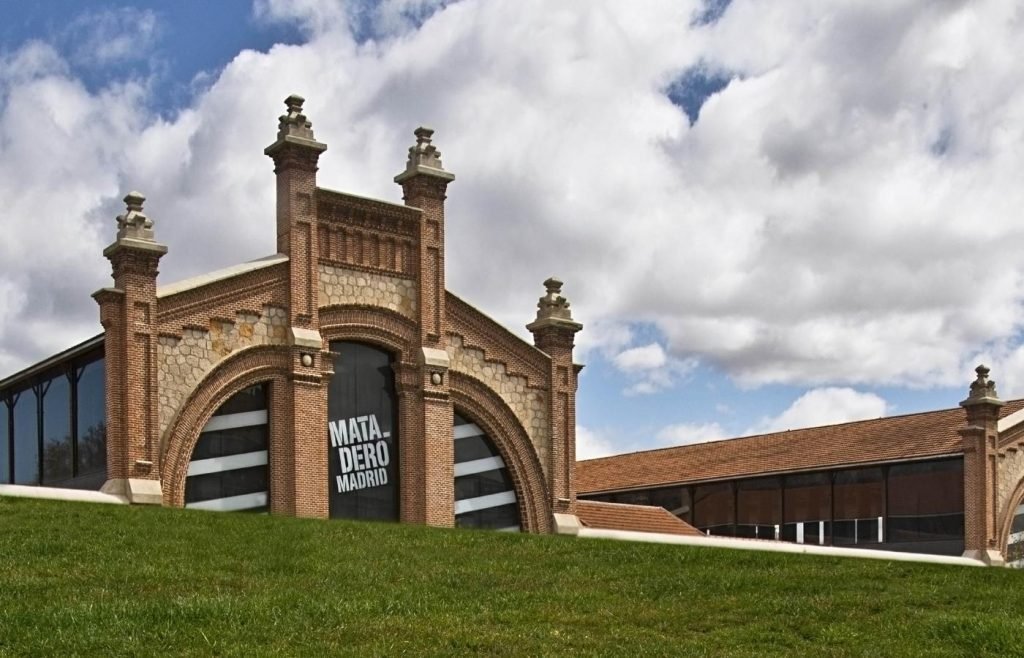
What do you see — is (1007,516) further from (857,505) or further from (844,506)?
(844,506)

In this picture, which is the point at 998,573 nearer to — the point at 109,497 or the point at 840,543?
the point at 109,497

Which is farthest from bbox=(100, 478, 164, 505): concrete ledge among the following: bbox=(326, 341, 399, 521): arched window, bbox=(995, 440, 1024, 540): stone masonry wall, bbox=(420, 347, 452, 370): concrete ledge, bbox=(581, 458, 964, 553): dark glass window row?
bbox=(995, 440, 1024, 540): stone masonry wall

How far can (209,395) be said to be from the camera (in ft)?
95.9

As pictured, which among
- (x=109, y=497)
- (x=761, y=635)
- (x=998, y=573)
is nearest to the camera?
(x=761, y=635)

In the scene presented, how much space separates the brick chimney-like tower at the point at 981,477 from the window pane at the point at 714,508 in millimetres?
8132

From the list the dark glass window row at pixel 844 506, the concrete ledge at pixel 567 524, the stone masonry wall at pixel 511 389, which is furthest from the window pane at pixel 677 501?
the stone masonry wall at pixel 511 389

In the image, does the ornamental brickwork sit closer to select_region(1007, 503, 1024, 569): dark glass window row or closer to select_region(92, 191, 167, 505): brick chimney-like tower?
select_region(92, 191, 167, 505): brick chimney-like tower

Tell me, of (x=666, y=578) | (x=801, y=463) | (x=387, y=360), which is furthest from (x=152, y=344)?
(x=801, y=463)

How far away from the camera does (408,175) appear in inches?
1325

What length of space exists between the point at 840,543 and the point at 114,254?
26645 mm

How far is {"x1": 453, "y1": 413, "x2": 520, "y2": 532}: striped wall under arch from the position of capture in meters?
33.9

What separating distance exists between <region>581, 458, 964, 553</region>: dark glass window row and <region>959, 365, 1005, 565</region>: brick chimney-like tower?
0.43m

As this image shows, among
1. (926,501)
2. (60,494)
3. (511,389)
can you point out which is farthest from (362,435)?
(926,501)

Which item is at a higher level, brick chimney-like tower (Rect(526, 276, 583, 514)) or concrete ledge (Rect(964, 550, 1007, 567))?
brick chimney-like tower (Rect(526, 276, 583, 514))
